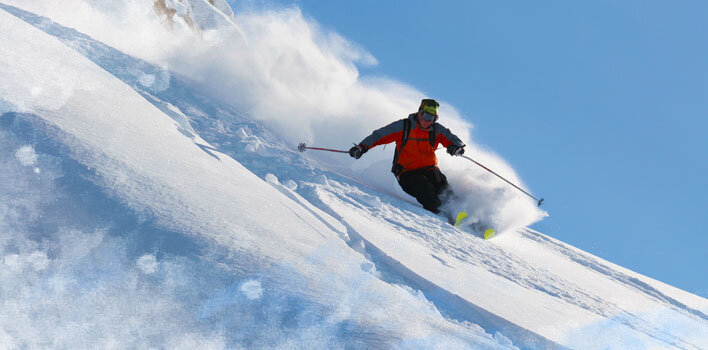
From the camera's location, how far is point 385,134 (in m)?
6.84

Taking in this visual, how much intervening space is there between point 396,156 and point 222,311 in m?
5.84

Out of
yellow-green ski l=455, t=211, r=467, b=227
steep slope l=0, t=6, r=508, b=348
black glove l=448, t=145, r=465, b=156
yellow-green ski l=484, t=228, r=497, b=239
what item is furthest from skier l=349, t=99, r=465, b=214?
steep slope l=0, t=6, r=508, b=348

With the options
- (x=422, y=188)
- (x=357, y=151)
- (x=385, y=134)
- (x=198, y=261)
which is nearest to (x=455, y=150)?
(x=422, y=188)

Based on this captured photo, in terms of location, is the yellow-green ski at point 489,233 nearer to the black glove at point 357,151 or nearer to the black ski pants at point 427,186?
the black ski pants at point 427,186

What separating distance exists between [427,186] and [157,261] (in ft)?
17.8

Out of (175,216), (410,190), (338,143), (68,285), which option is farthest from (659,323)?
(338,143)

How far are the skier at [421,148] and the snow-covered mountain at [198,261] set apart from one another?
201cm

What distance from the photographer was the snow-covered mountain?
1342mm

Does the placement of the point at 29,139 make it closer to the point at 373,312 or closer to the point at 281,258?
the point at 281,258

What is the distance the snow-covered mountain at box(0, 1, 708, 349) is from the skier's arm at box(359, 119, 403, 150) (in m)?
2.31

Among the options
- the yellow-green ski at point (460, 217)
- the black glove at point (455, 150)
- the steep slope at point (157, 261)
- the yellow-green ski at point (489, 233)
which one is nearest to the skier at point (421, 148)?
the black glove at point (455, 150)

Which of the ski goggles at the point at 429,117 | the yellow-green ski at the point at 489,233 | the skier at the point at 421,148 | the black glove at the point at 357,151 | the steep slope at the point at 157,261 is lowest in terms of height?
the steep slope at the point at 157,261

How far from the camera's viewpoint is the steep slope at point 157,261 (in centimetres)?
131

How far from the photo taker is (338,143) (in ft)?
31.7
